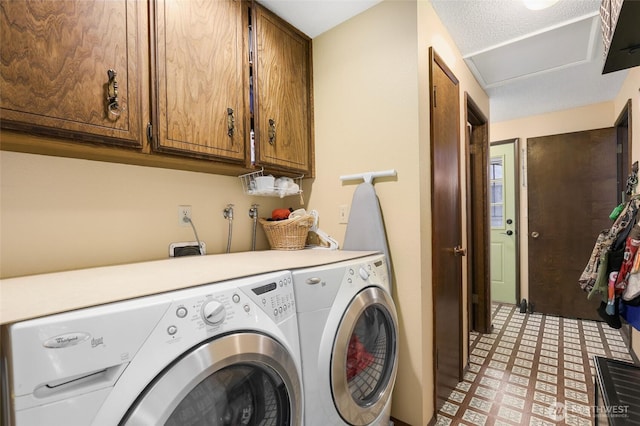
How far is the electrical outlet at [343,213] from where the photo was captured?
182 cm

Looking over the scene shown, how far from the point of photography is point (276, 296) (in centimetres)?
96

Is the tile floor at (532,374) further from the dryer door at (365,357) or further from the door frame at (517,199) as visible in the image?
the dryer door at (365,357)

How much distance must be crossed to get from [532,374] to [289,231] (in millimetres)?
2104

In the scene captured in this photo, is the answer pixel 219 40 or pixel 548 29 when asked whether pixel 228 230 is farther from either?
pixel 548 29

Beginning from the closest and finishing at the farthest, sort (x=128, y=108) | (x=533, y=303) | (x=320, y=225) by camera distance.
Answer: (x=128, y=108) < (x=320, y=225) < (x=533, y=303)

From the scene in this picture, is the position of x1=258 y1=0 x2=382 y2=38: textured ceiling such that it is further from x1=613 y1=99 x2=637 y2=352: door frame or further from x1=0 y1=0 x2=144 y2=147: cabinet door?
x1=613 y1=99 x2=637 y2=352: door frame

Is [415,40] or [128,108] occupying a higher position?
[415,40]

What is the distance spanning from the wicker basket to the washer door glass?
0.93 m

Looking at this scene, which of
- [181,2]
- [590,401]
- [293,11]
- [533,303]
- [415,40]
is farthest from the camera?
[533,303]

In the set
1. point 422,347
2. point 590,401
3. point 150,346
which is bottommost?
point 590,401

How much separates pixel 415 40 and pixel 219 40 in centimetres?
101

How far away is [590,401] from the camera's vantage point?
1.81m

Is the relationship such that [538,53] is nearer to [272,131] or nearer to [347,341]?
[272,131]

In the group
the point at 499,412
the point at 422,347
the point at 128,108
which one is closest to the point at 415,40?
the point at 128,108
